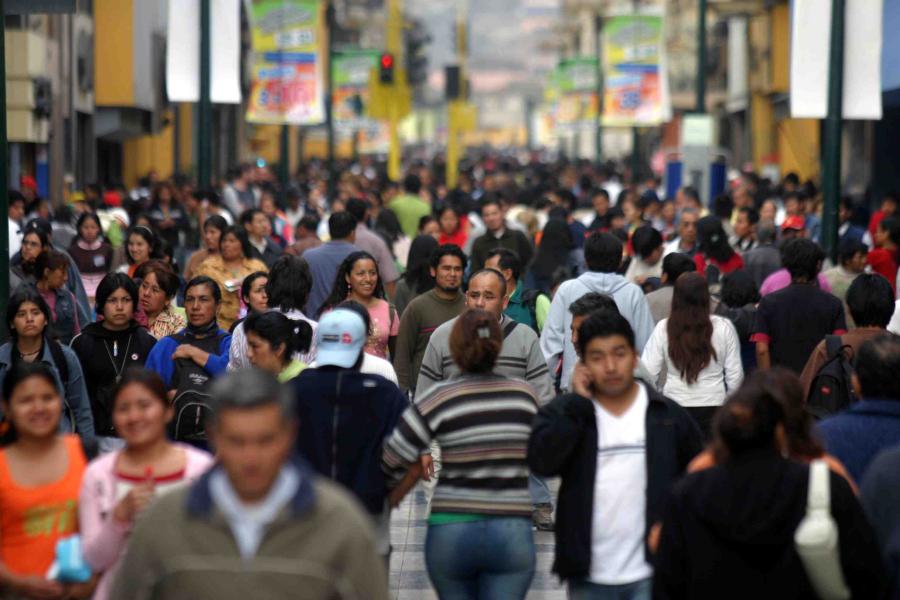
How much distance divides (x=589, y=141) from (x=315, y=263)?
93.0 metres

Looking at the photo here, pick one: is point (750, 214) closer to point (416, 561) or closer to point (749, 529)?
point (416, 561)

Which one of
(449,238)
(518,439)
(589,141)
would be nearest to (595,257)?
(518,439)

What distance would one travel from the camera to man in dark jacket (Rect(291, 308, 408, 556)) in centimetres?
652

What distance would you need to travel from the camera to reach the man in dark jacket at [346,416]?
6516mm

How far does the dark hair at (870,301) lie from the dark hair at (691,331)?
694 millimetres

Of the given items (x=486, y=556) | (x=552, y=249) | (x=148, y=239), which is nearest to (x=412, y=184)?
(x=552, y=249)

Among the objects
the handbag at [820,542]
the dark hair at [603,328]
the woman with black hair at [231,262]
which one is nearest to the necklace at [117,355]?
the woman with black hair at [231,262]

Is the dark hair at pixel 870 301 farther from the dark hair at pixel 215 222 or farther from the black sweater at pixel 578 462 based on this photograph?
the dark hair at pixel 215 222

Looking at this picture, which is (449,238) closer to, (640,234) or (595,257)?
(640,234)

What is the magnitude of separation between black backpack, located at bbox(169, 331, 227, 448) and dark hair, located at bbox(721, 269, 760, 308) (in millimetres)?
3464

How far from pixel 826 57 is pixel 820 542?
33.5ft

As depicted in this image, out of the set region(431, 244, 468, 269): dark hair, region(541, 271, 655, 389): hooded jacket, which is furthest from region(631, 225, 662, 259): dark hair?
region(541, 271, 655, 389): hooded jacket

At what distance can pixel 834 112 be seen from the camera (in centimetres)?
1454

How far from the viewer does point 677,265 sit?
1072 cm
